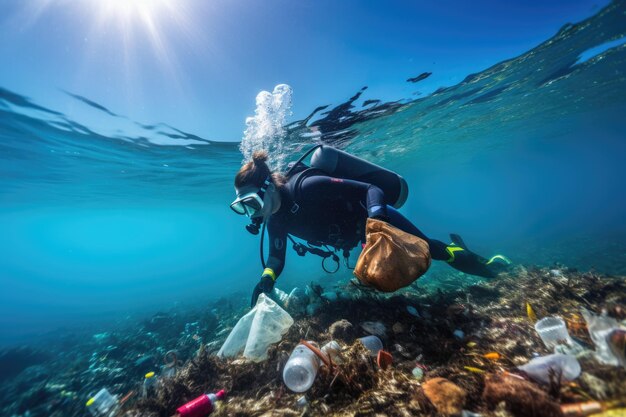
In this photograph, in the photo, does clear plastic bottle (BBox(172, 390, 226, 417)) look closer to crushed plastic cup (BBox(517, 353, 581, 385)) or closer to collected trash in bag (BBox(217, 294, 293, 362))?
collected trash in bag (BBox(217, 294, 293, 362))

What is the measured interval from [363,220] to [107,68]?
413 inches

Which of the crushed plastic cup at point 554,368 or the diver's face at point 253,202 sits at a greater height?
the diver's face at point 253,202

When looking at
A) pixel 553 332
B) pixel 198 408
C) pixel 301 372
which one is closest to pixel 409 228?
pixel 553 332

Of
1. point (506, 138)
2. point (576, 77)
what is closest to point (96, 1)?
point (576, 77)

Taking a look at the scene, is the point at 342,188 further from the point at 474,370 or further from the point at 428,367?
the point at 474,370

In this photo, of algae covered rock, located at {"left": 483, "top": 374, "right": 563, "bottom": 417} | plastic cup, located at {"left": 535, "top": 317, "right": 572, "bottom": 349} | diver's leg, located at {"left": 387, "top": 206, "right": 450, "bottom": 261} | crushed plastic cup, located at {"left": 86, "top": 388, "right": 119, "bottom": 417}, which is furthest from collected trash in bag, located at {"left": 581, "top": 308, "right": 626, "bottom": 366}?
crushed plastic cup, located at {"left": 86, "top": 388, "right": 119, "bottom": 417}

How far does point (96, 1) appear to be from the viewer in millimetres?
6781

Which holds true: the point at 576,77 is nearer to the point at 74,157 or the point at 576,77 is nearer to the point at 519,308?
the point at 519,308

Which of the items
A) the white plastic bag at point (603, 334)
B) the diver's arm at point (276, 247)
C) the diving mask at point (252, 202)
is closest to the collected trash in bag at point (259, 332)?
the diver's arm at point (276, 247)

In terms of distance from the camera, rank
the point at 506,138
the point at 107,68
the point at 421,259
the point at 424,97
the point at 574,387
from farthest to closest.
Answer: the point at 506,138 < the point at 424,97 < the point at 107,68 < the point at 421,259 < the point at 574,387

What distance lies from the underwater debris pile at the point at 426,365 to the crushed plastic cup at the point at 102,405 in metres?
0.14

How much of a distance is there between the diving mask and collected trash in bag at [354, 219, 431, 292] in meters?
2.43

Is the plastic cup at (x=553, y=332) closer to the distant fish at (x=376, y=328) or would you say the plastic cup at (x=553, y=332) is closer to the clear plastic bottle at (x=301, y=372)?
the distant fish at (x=376, y=328)

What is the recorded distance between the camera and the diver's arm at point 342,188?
3.84m
